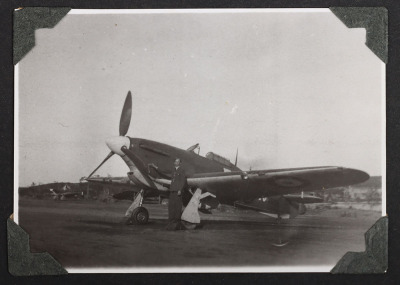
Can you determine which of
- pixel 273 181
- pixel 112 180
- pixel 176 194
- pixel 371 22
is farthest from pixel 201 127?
pixel 371 22

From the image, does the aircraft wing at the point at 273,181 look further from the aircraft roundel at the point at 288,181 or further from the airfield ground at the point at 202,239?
the airfield ground at the point at 202,239

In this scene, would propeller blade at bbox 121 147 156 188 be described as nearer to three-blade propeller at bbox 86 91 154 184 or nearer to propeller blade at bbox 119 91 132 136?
three-blade propeller at bbox 86 91 154 184

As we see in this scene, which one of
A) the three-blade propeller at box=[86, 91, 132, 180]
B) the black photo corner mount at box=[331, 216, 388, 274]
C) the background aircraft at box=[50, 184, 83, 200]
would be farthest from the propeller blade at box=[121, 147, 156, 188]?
the black photo corner mount at box=[331, 216, 388, 274]

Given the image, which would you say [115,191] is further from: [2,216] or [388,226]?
[388,226]

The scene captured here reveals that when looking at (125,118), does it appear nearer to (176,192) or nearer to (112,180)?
(112,180)

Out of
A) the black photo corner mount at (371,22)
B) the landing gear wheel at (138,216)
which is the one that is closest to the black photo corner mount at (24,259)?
the landing gear wheel at (138,216)
